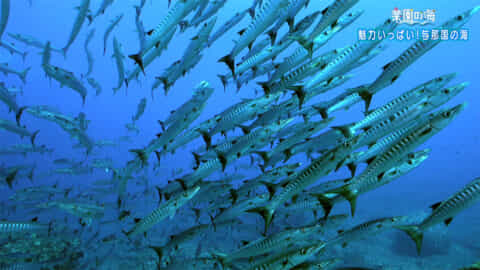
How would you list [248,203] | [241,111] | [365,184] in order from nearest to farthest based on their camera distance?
[365,184] < [248,203] < [241,111]

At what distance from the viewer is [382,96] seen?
102 m

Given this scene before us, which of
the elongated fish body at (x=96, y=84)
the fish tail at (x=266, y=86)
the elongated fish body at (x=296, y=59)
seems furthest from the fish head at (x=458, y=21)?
the elongated fish body at (x=96, y=84)

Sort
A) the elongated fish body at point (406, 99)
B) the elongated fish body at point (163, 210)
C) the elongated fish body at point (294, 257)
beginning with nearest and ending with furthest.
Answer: the elongated fish body at point (294, 257) → the elongated fish body at point (406, 99) → the elongated fish body at point (163, 210)

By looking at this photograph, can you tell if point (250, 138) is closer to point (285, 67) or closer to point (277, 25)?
point (285, 67)

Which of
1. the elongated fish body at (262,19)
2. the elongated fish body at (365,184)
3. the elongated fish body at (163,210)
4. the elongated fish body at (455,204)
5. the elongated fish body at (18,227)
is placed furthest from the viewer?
the elongated fish body at (18,227)

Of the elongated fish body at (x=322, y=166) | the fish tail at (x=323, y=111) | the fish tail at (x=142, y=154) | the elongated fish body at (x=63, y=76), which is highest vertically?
the elongated fish body at (x=63, y=76)

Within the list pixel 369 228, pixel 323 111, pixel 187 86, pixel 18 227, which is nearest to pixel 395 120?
pixel 323 111

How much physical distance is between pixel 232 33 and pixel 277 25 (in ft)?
177

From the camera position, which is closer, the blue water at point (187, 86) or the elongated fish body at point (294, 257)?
the elongated fish body at point (294, 257)

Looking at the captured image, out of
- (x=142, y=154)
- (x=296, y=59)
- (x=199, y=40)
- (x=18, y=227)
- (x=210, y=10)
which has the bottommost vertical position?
(x=18, y=227)

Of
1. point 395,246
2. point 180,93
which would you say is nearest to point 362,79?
point 180,93

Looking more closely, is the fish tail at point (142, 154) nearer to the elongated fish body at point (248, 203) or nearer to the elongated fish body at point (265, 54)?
the elongated fish body at point (248, 203)

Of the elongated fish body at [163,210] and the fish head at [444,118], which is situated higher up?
the elongated fish body at [163,210]

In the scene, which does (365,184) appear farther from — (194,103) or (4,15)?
(4,15)
